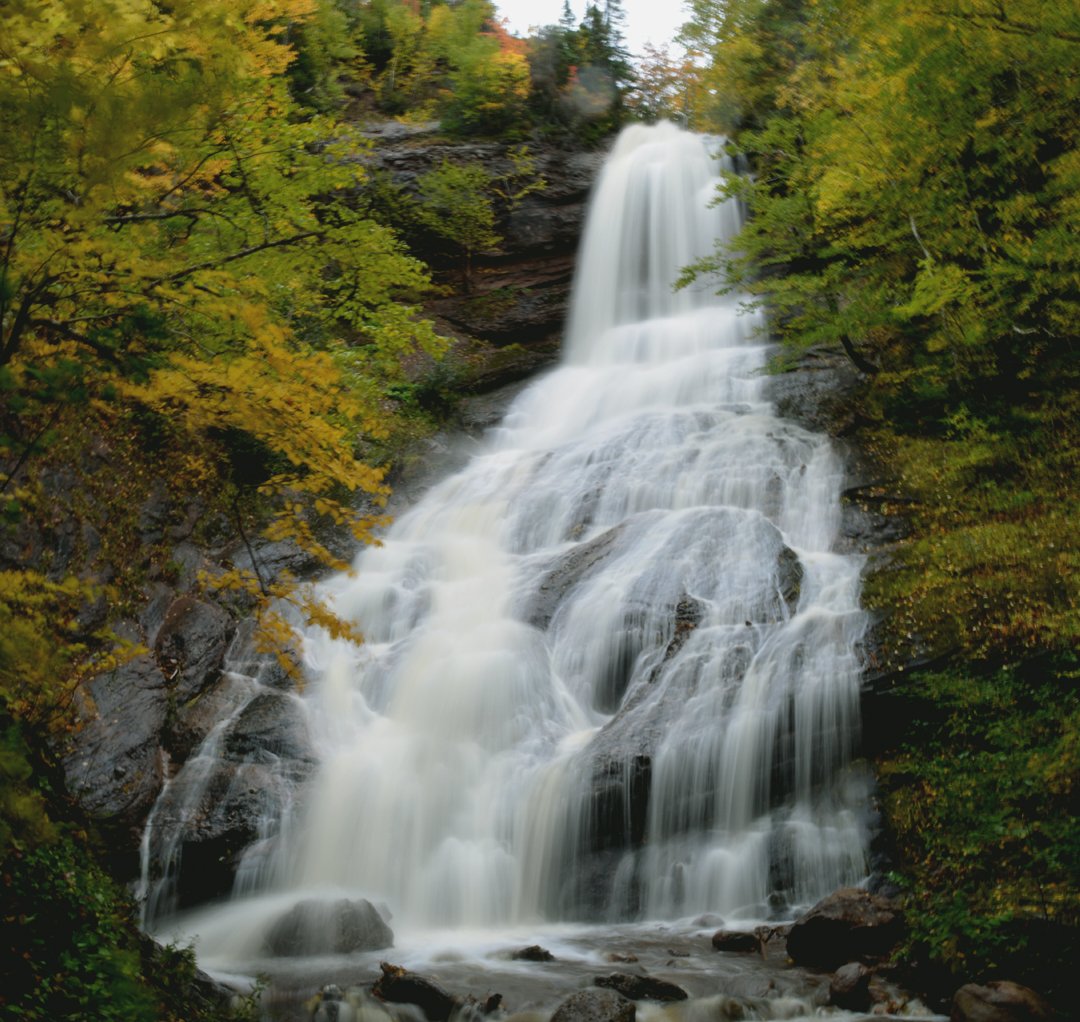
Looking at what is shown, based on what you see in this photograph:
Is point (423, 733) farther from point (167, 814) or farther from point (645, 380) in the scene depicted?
point (645, 380)

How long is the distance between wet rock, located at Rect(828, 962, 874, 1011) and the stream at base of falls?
0.45 ft

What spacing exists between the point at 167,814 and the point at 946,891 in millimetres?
6755

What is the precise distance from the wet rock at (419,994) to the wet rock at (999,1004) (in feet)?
9.56

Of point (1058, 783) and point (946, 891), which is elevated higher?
point (1058, 783)

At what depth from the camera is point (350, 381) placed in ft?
41.2

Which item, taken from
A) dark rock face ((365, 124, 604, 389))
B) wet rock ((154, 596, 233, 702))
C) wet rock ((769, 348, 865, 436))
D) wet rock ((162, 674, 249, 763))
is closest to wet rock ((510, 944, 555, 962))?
wet rock ((162, 674, 249, 763))

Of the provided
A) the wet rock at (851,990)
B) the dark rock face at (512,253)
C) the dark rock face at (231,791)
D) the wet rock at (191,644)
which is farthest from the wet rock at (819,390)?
the wet rock at (191,644)

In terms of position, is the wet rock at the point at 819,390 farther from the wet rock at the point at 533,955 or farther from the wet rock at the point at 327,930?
the wet rock at the point at 327,930

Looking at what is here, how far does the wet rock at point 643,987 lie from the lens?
5660 mm

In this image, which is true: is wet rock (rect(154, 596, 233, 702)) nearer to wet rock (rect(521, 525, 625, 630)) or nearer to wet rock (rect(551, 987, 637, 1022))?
wet rock (rect(521, 525, 625, 630))

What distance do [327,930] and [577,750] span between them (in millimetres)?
2775

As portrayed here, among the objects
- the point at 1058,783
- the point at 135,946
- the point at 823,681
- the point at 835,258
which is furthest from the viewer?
the point at 835,258

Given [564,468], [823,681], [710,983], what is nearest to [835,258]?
[564,468]

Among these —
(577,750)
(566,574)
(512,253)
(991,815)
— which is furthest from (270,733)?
(512,253)
